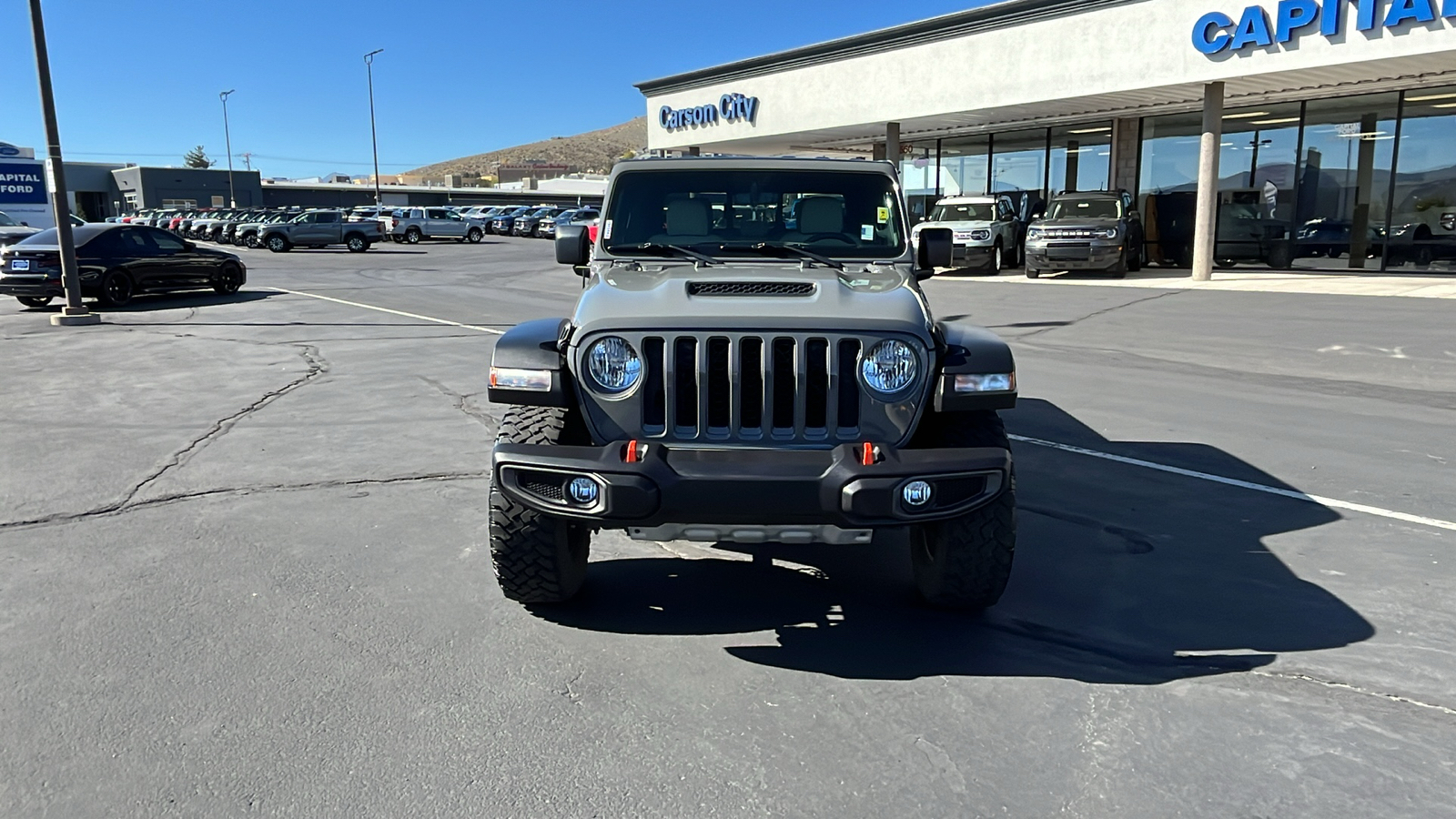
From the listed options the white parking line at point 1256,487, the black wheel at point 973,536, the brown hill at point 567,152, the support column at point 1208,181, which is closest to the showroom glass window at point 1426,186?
the support column at point 1208,181

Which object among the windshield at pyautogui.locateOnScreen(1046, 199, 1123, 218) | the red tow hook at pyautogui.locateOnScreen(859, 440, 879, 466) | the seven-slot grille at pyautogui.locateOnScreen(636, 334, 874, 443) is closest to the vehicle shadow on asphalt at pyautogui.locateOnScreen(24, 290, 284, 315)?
the seven-slot grille at pyautogui.locateOnScreen(636, 334, 874, 443)

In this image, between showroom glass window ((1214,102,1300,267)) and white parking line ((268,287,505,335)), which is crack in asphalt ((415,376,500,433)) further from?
showroom glass window ((1214,102,1300,267))

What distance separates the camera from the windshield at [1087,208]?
72.6 feet

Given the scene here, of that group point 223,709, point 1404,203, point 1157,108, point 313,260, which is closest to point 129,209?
point 313,260

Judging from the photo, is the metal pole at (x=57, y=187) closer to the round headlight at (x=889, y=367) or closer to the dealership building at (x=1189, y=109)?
the round headlight at (x=889, y=367)

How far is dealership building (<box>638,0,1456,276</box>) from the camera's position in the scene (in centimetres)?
1952

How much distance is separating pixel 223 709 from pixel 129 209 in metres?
91.0

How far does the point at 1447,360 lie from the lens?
36.3 ft

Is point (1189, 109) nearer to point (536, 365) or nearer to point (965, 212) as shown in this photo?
point (965, 212)

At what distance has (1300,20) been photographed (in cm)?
1867

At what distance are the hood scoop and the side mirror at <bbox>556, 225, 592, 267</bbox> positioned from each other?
1363 millimetres

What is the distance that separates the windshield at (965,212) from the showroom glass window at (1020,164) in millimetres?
4621

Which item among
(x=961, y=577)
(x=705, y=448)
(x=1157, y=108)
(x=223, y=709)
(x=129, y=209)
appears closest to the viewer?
(x=223, y=709)

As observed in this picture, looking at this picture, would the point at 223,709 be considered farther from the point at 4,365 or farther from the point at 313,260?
the point at 313,260
